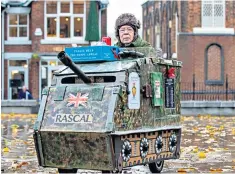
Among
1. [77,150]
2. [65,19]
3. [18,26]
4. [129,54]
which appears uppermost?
[65,19]

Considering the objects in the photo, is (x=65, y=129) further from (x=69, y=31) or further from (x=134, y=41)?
(x=69, y=31)

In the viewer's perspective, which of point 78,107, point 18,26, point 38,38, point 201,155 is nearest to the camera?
point 78,107

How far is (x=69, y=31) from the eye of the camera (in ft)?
126

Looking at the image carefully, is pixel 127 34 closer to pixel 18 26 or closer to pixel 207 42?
pixel 207 42

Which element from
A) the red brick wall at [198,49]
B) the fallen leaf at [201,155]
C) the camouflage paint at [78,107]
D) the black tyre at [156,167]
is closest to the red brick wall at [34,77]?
the red brick wall at [198,49]

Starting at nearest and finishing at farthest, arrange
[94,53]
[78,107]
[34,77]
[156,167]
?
[78,107], [94,53], [156,167], [34,77]

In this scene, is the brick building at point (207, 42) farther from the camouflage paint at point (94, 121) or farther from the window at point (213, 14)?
the camouflage paint at point (94, 121)

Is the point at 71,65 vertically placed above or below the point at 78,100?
above

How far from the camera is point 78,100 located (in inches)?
305

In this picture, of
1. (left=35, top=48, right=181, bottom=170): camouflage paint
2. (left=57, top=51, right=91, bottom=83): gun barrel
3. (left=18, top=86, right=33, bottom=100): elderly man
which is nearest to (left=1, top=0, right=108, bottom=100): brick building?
(left=18, top=86, right=33, bottom=100): elderly man

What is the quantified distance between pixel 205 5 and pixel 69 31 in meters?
7.78

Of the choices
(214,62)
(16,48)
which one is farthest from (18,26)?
(214,62)

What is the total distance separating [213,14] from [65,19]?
8346mm

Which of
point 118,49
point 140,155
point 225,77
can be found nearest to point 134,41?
point 118,49
